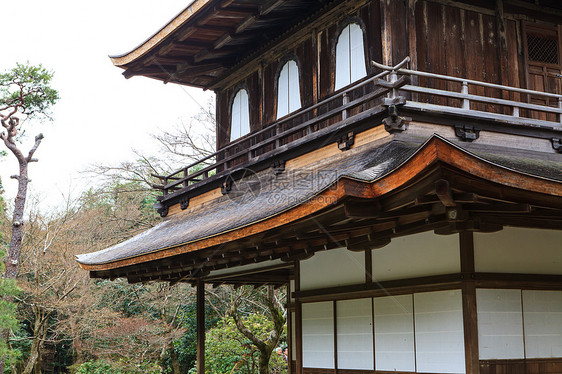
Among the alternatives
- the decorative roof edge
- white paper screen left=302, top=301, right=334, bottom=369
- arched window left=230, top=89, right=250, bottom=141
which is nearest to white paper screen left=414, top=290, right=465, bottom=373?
white paper screen left=302, top=301, right=334, bottom=369

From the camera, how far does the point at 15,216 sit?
711 inches

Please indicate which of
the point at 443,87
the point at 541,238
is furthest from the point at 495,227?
the point at 443,87

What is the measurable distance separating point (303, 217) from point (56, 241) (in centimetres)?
1870

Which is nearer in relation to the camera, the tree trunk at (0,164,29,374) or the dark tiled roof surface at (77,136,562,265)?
the dark tiled roof surface at (77,136,562,265)

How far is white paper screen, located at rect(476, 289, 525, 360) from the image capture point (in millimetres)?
6453

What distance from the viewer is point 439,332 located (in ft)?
22.5

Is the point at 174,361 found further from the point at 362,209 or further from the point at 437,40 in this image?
the point at 362,209

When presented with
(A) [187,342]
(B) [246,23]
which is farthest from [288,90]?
(A) [187,342]

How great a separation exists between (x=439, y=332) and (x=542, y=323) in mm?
1128

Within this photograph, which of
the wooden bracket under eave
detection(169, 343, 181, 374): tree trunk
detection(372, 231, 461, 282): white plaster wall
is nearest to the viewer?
detection(372, 231, 461, 282): white plaster wall

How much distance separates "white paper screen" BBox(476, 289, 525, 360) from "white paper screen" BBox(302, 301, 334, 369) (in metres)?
2.77

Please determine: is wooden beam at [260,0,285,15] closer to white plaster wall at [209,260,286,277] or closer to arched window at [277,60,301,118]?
arched window at [277,60,301,118]

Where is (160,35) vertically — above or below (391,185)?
above

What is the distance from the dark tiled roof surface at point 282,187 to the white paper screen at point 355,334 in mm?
1828
